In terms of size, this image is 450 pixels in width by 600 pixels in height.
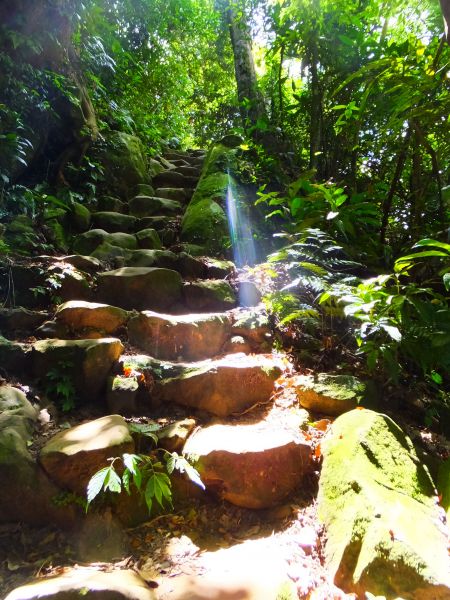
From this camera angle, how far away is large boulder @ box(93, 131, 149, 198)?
Answer: 7085 mm

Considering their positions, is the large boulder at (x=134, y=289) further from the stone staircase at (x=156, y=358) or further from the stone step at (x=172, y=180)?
the stone step at (x=172, y=180)

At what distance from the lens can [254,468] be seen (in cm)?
214

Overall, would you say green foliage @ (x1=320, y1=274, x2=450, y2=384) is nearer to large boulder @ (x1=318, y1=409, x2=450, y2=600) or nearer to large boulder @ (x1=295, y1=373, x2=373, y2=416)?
large boulder @ (x1=295, y1=373, x2=373, y2=416)

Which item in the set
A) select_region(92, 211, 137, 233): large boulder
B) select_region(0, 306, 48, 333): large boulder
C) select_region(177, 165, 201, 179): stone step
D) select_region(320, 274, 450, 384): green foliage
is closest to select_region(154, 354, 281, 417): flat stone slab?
select_region(320, 274, 450, 384): green foliage

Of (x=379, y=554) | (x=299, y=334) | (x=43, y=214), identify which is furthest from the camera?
(x=43, y=214)

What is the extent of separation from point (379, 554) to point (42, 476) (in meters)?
1.78

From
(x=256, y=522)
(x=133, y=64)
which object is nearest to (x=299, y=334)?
(x=256, y=522)

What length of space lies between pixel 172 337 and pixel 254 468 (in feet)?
5.08

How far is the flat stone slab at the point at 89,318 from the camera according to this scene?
131 inches

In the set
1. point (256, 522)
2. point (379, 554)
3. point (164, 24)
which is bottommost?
point (256, 522)

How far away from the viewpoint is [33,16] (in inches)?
203

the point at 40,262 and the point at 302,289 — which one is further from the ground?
the point at 40,262

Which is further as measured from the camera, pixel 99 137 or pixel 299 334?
pixel 99 137

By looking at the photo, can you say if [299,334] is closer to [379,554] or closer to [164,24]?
[379,554]
